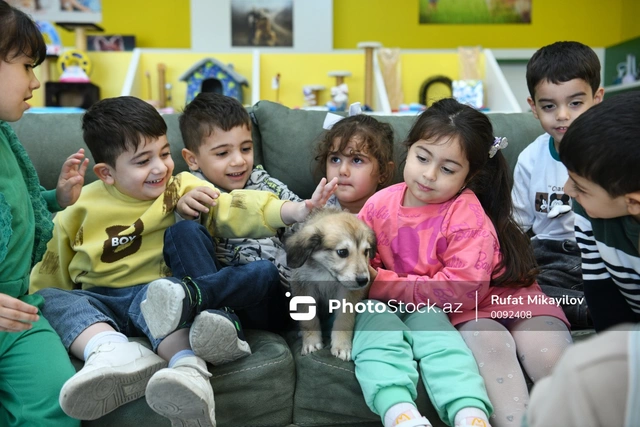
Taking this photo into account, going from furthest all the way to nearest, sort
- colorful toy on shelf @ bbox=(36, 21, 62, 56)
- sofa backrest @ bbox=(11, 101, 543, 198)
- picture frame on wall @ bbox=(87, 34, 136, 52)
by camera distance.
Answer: picture frame on wall @ bbox=(87, 34, 136, 52), colorful toy on shelf @ bbox=(36, 21, 62, 56), sofa backrest @ bbox=(11, 101, 543, 198)

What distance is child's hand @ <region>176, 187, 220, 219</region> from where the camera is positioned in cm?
189

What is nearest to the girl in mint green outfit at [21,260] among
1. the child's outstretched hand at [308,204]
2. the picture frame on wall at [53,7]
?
the child's outstretched hand at [308,204]

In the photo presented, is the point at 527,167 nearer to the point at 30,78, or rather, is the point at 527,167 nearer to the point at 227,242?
the point at 227,242

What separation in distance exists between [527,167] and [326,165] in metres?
0.78

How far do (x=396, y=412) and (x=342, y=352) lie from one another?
0.88 feet

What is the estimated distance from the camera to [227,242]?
2.07 meters

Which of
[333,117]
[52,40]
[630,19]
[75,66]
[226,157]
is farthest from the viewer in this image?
[630,19]

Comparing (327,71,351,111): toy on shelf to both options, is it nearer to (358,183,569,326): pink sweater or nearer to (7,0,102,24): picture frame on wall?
(358,183,569,326): pink sweater

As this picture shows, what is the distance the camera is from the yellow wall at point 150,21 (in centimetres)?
667

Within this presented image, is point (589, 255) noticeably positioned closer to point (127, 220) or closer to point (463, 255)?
point (463, 255)

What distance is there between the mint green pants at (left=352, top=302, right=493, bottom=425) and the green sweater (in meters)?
0.97

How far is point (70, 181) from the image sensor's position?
188cm

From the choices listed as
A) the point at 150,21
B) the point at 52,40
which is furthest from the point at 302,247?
the point at 150,21

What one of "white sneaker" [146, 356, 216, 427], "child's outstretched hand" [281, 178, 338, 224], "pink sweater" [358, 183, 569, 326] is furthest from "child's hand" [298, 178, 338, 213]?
"white sneaker" [146, 356, 216, 427]
